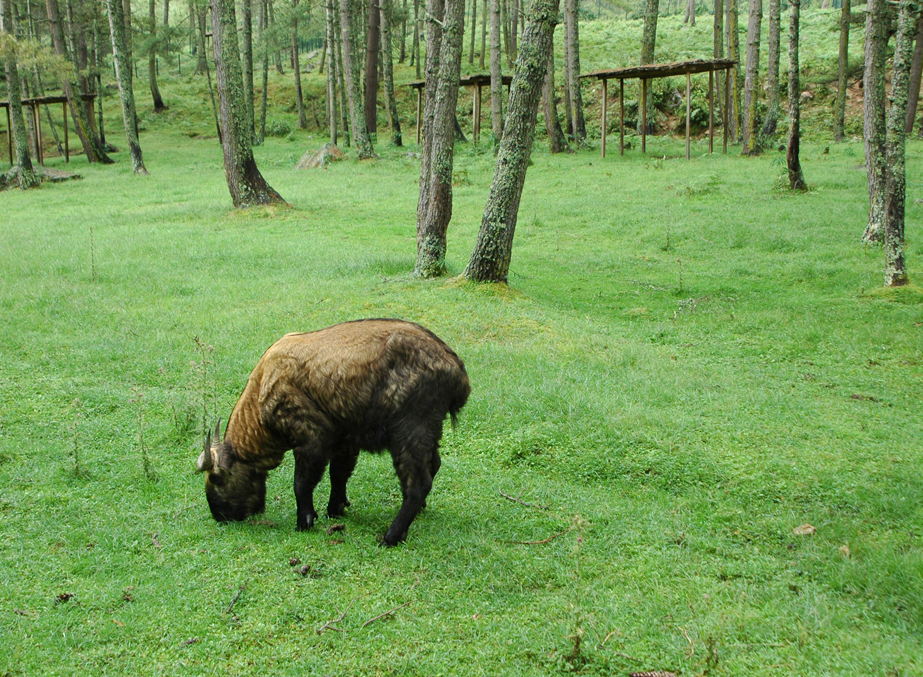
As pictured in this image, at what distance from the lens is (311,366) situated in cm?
470

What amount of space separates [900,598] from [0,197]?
23998 millimetres

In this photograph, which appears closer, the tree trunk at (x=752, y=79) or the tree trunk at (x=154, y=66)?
the tree trunk at (x=752, y=79)

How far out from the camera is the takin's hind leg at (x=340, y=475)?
4.95 m

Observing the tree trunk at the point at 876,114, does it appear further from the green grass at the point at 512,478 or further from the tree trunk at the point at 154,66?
the tree trunk at the point at 154,66

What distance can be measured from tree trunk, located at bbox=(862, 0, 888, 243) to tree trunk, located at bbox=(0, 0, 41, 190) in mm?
21194

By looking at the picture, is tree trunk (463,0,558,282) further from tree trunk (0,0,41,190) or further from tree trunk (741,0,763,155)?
tree trunk (0,0,41,190)

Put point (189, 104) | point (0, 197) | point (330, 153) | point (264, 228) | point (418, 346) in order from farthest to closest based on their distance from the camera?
point (189, 104) < point (330, 153) < point (0, 197) < point (264, 228) < point (418, 346)

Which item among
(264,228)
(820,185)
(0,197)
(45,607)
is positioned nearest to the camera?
(45,607)

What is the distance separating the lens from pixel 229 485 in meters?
4.92

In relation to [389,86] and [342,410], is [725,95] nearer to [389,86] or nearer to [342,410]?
[389,86]

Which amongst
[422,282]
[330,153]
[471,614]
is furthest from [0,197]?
[471,614]

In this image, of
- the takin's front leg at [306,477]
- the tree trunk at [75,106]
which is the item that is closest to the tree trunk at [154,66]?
the tree trunk at [75,106]

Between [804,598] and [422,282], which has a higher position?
[422,282]

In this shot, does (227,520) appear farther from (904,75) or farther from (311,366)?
(904,75)
